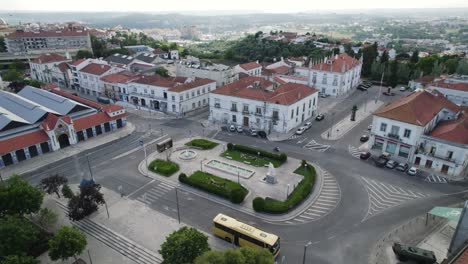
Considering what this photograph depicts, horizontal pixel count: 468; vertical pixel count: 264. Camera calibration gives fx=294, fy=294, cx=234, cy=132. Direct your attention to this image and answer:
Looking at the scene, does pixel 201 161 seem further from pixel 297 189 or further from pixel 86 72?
pixel 86 72

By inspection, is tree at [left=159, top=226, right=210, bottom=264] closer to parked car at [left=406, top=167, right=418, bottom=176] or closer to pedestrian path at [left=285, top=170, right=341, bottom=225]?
pedestrian path at [left=285, top=170, right=341, bottom=225]

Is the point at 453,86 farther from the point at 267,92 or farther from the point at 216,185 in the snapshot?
the point at 216,185

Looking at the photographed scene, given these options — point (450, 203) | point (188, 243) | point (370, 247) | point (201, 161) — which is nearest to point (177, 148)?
point (201, 161)

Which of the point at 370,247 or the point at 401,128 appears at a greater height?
the point at 401,128

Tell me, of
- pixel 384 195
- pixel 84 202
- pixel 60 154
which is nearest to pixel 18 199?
pixel 84 202

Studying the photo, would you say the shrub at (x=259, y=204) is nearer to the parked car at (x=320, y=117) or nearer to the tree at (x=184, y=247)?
the tree at (x=184, y=247)

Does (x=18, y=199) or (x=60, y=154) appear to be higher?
(x=18, y=199)
